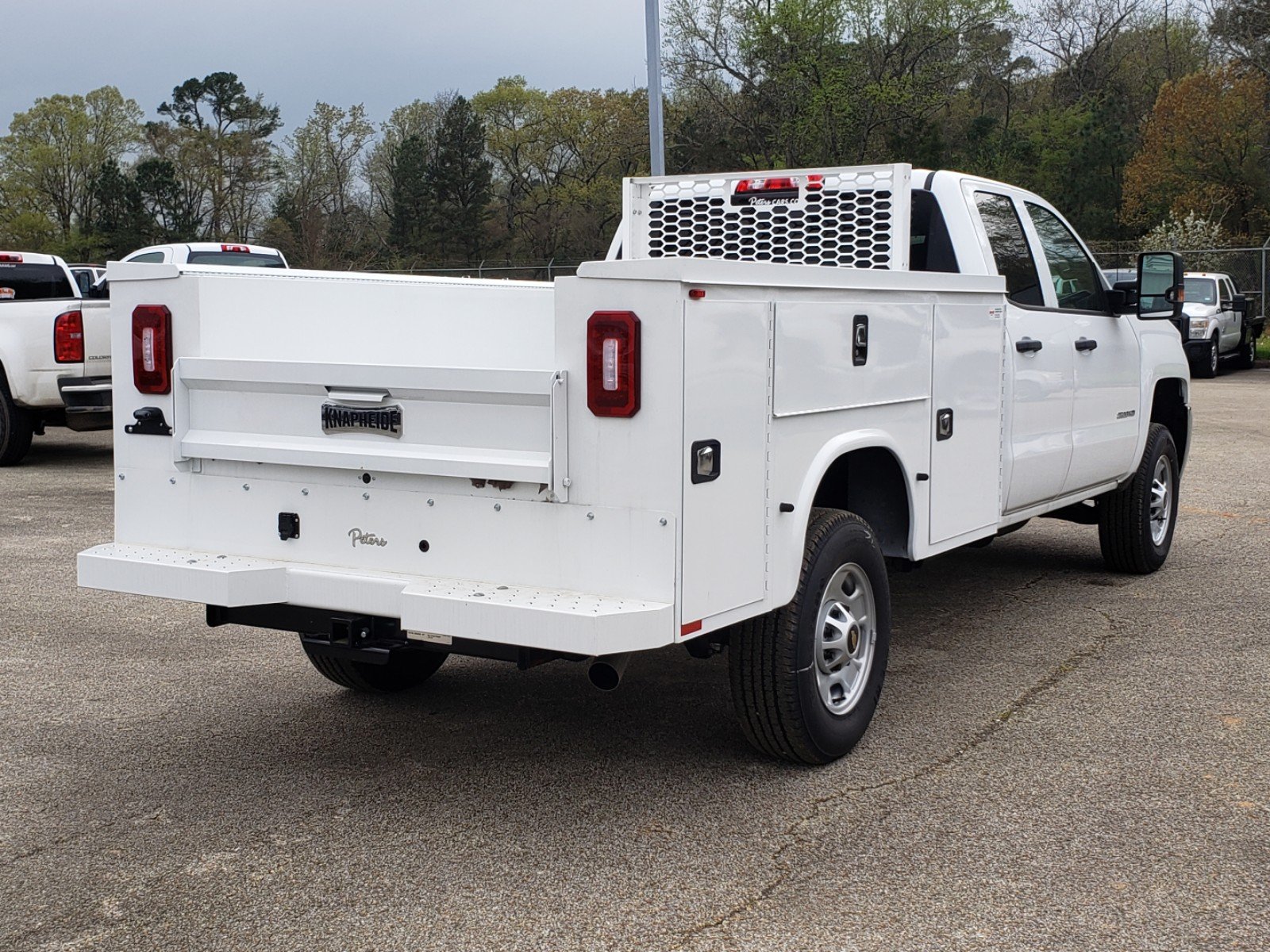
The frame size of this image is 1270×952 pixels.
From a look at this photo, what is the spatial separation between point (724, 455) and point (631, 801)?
3.95 feet

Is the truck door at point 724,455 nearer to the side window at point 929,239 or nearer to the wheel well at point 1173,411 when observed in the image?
the side window at point 929,239

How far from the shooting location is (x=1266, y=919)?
343 centimetres

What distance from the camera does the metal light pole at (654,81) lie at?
16.7 meters

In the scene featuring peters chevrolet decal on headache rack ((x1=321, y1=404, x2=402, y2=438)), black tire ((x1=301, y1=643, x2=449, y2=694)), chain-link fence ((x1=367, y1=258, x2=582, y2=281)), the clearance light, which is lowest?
black tire ((x1=301, y1=643, x2=449, y2=694))

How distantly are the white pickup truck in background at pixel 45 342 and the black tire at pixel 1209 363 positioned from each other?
19.1 metres

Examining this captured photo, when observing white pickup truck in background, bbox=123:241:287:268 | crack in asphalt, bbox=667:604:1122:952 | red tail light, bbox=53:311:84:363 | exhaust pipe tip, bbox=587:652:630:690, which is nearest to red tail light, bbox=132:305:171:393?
exhaust pipe tip, bbox=587:652:630:690

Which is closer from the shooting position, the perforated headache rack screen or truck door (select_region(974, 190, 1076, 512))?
the perforated headache rack screen

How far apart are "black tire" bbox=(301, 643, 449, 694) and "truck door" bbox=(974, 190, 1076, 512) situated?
8.55 feet

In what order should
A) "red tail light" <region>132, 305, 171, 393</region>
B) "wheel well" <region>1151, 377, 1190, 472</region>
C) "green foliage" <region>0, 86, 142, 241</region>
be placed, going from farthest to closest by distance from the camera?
"green foliage" <region>0, 86, 142, 241</region>, "wheel well" <region>1151, 377, 1190, 472</region>, "red tail light" <region>132, 305, 171, 393</region>

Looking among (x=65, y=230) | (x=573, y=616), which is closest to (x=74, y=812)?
(x=573, y=616)

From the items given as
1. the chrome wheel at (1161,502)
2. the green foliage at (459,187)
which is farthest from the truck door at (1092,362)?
the green foliage at (459,187)

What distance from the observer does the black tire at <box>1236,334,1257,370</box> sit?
26422 millimetres

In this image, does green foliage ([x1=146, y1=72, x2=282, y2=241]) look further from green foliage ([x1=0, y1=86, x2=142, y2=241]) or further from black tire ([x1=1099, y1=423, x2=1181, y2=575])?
black tire ([x1=1099, y1=423, x2=1181, y2=575])

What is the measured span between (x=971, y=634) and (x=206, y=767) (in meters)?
3.58
